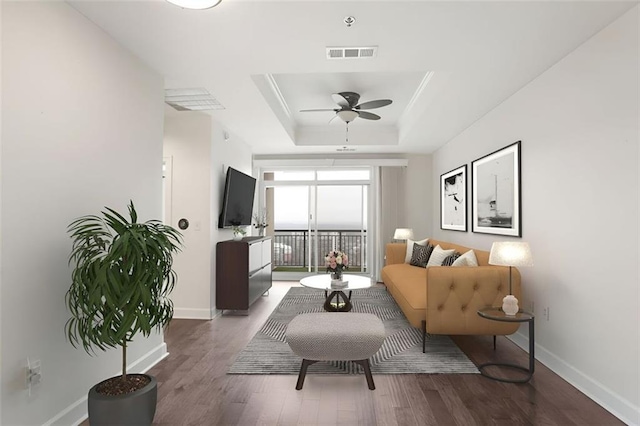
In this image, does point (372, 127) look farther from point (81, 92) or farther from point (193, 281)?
point (81, 92)

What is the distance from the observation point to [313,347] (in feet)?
9.09

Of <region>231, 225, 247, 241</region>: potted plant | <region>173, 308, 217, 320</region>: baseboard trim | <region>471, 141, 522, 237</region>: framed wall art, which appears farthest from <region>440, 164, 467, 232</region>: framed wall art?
<region>173, 308, 217, 320</region>: baseboard trim

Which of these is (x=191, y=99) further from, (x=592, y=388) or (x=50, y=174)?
(x=592, y=388)

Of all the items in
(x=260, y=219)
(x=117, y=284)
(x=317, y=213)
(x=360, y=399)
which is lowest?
(x=360, y=399)

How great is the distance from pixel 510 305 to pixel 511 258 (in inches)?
14.4

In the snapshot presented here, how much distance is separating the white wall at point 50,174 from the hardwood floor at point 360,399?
60 centimetres

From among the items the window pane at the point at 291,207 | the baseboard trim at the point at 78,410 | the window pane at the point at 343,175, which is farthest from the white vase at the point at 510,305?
the window pane at the point at 291,207

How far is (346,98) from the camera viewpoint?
450 centimetres

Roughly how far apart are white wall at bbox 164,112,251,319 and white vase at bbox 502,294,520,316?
131 inches

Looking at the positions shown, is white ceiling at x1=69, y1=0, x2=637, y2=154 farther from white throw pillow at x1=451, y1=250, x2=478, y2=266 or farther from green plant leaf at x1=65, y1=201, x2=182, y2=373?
white throw pillow at x1=451, y1=250, x2=478, y2=266

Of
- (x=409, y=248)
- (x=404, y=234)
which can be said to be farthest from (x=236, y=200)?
(x=404, y=234)

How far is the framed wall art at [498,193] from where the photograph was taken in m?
3.81

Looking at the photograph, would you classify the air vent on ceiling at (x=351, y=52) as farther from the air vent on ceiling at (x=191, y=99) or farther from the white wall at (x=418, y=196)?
the white wall at (x=418, y=196)

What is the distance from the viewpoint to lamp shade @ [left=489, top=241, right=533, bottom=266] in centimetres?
304
